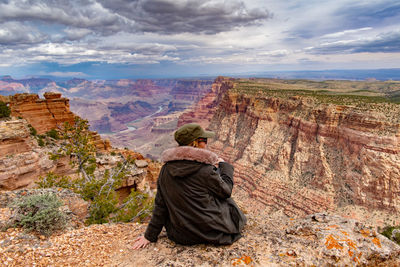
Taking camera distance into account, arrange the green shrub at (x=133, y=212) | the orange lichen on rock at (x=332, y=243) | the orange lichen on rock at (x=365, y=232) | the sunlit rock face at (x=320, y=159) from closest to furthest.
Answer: the orange lichen on rock at (x=332, y=243), the orange lichen on rock at (x=365, y=232), the green shrub at (x=133, y=212), the sunlit rock face at (x=320, y=159)

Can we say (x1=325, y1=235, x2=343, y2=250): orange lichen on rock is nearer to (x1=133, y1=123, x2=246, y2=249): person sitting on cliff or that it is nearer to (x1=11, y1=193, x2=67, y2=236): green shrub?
(x1=133, y1=123, x2=246, y2=249): person sitting on cliff

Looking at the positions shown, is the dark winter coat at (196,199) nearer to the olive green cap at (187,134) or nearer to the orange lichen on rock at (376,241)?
the olive green cap at (187,134)

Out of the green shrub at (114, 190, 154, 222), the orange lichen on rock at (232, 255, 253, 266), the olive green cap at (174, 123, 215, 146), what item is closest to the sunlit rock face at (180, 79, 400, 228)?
the green shrub at (114, 190, 154, 222)

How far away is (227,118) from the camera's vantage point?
51.2 meters

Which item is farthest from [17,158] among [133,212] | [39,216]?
[39,216]

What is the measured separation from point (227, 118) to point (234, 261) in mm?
48676

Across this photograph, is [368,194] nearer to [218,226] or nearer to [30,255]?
[218,226]

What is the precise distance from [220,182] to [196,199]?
0.47 meters

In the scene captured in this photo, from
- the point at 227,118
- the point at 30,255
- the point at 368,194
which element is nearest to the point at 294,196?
the point at 368,194

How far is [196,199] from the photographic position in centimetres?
335

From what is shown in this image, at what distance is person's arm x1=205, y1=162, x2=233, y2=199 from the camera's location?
330cm

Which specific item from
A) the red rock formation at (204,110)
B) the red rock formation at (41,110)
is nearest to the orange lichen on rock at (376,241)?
the red rock formation at (41,110)

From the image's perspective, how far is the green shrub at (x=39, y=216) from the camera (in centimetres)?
459

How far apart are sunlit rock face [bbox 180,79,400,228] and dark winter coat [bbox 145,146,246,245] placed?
27088 millimetres
